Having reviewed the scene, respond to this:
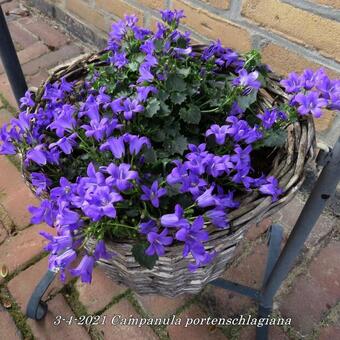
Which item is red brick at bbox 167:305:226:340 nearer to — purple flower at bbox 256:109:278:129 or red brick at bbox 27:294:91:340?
red brick at bbox 27:294:91:340

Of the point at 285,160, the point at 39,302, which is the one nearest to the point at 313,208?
the point at 285,160

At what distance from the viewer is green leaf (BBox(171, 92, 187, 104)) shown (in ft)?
2.73

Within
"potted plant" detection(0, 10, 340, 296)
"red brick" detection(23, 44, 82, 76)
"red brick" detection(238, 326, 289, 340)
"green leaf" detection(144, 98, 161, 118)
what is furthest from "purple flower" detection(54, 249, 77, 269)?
"red brick" detection(23, 44, 82, 76)

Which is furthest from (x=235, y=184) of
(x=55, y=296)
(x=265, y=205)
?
(x=55, y=296)

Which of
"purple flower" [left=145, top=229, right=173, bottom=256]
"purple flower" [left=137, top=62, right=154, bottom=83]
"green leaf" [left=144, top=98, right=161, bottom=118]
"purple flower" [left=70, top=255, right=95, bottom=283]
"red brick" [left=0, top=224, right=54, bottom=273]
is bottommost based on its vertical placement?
"red brick" [left=0, top=224, right=54, bottom=273]

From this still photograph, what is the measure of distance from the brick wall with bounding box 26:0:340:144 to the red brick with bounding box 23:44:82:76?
0.57m

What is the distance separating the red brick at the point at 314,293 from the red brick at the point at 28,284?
30.5 inches

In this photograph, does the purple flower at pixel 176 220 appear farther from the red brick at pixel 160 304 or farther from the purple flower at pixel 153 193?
the red brick at pixel 160 304

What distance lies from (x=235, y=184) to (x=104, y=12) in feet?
5.17

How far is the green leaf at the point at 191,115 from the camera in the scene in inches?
33.1

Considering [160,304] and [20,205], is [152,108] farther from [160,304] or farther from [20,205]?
[20,205]

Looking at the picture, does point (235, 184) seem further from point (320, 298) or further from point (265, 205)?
point (320, 298)

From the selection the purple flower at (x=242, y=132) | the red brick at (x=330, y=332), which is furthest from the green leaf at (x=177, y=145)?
the red brick at (x=330, y=332)

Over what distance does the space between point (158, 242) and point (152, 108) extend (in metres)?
0.29
